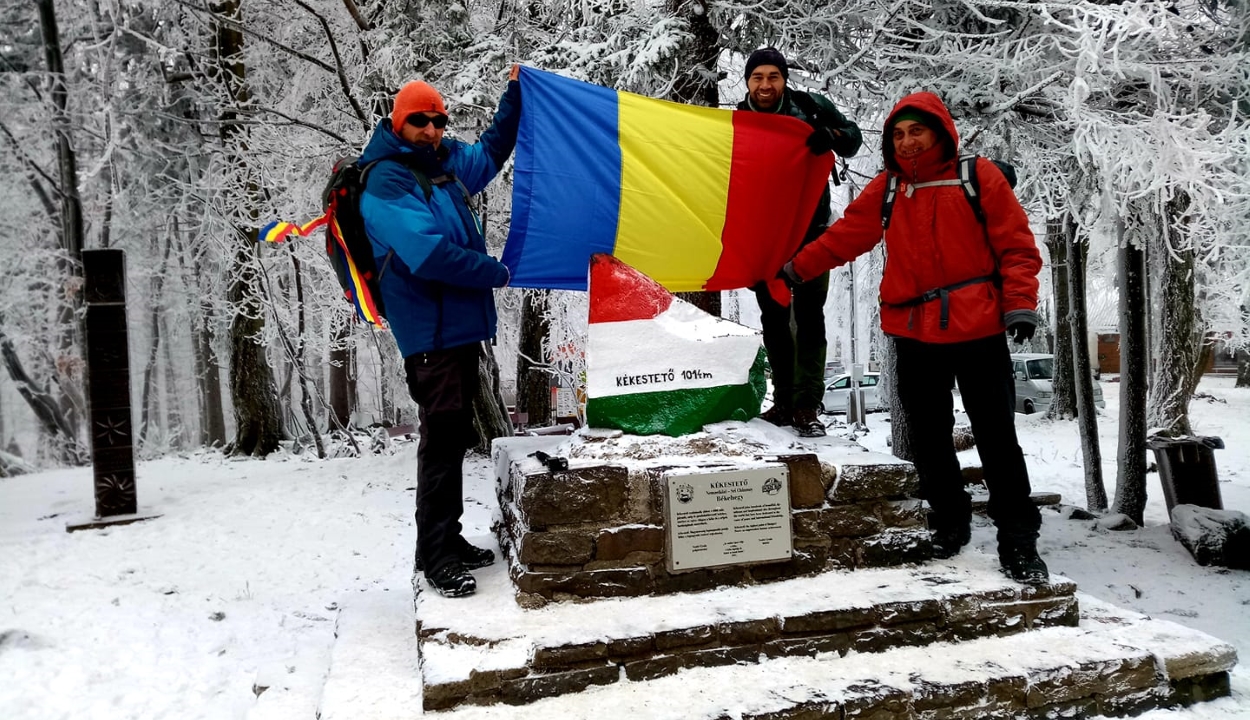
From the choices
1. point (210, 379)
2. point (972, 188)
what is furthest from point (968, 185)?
point (210, 379)

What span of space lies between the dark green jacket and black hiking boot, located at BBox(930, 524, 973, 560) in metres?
1.75

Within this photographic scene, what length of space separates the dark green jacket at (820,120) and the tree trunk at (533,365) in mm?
6751

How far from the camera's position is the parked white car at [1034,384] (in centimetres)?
1731

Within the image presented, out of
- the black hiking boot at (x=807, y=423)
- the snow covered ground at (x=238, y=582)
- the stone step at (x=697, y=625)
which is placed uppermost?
the black hiking boot at (x=807, y=423)

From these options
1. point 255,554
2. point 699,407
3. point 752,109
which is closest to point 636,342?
point 699,407

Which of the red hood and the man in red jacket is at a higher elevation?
the red hood

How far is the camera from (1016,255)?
3.31 m

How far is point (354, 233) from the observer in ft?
11.4

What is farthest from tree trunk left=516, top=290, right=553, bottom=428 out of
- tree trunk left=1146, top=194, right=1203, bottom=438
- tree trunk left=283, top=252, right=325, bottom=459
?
tree trunk left=1146, top=194, right=1203, bottom=438

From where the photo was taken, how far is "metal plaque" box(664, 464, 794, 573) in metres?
3.37

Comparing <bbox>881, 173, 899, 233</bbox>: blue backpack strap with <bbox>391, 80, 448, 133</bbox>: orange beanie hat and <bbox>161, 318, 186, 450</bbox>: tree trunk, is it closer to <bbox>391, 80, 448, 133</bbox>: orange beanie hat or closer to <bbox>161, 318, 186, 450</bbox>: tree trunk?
<bbox>391, 80, 448, 133</bbox>: orange beanie hat

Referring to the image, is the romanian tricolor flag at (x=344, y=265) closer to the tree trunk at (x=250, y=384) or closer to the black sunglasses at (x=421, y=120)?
the black sunglasses at (x=421, y=120)

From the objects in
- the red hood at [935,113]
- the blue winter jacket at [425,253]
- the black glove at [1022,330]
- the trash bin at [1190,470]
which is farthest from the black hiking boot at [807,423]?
the trash bin at [1190,470]

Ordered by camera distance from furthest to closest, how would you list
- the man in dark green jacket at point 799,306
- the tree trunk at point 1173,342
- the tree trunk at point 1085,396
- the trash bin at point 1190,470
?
the tree trunk at point 1173,342 → the tree trunk at point 1085,396 → the trash bin at point 1190,470 → the man in dark green jacket at point 799,306
